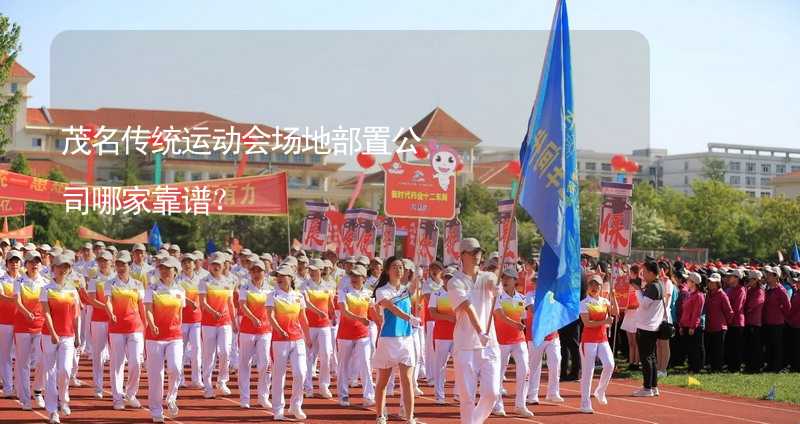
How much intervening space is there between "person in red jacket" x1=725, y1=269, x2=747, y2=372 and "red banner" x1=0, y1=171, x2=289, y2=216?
337 inches

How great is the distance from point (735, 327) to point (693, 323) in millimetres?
1087

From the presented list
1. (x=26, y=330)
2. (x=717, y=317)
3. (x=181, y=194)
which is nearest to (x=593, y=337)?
(x=717, y=317)

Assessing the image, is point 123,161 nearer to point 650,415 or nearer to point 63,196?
point 63,196

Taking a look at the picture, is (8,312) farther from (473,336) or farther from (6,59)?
(6,59)

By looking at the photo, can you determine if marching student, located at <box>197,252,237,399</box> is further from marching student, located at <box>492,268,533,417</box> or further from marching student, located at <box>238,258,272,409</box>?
marching student, located at <box>492,268,533,417</box>

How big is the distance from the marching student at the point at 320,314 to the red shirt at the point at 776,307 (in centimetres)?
880

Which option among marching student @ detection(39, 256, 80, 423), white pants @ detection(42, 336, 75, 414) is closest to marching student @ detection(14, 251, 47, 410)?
marching student @ detection(39, 256, 80, 423)

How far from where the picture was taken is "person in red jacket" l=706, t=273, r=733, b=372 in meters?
20.4

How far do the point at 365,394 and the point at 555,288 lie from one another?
5.70m

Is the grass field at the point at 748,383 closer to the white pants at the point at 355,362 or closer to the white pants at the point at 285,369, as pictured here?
the white pants at the point at 355,362

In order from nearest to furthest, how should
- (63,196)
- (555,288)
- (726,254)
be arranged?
(555,288) < (63,196) < (726,254)

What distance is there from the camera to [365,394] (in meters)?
14.9

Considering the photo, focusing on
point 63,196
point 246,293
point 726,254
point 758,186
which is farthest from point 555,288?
point 758,186

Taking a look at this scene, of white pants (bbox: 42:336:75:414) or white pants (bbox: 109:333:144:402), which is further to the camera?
white pants (bbox: 109:333:144:402)
